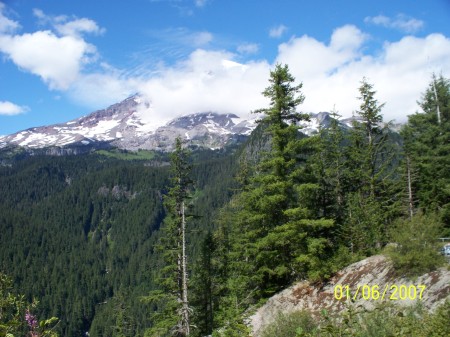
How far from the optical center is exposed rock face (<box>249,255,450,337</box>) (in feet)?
45.6

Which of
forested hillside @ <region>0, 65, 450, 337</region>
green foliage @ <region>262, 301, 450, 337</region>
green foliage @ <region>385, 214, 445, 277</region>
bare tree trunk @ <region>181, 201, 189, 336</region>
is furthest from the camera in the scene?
bare tree trunk @ <region>181, 201, 189, 336</region>

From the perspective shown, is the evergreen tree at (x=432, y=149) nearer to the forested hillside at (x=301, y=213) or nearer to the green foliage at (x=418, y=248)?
the forested hillside at (x=301, y=213)

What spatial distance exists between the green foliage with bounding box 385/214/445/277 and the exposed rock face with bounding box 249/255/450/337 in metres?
0.41

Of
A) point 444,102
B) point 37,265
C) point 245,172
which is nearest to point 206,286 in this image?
point 245,172

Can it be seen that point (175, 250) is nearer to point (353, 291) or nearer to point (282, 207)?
point (282, 207)

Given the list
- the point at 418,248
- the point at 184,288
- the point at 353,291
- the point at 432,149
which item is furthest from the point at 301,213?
the point at 432,149

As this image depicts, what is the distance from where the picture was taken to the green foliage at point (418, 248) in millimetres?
15117

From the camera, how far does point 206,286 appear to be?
101 ft

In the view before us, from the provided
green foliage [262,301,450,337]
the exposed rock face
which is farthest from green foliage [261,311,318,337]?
the exposed rock face

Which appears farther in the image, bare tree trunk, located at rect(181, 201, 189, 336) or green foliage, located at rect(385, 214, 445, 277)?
bare tree trunk, located at rect(181, 201, 189, 336)

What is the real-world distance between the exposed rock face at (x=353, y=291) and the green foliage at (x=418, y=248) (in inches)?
16.1

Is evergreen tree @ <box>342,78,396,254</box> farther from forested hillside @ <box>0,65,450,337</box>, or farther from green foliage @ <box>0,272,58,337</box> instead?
green foliage @ <box>0,272,58,337</box>

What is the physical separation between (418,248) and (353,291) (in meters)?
4.13
